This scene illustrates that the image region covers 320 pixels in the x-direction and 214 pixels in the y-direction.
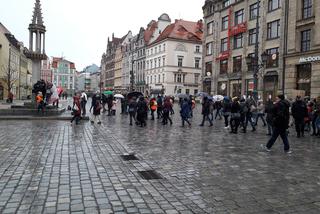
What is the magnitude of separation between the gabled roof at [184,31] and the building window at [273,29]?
35.3m

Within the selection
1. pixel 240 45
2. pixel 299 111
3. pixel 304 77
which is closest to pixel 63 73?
pixel 240 45

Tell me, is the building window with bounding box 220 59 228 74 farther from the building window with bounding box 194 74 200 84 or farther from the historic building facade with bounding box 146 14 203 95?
the building window with bounding box 194 74 200 84

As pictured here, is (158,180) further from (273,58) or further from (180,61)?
(180,61)

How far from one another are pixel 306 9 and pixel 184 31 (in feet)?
145

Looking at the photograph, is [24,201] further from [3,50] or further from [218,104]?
[3,50]

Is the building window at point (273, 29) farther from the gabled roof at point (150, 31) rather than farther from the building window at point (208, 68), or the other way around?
the gabled roof at point (150, 31)

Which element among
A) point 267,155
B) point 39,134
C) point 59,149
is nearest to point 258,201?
point 267,155

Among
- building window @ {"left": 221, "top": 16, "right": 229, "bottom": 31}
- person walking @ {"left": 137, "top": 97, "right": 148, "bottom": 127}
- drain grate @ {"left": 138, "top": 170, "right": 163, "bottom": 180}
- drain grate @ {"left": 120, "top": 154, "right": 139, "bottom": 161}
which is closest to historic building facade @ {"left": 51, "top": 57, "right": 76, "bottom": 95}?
building window @ {"left": 221, "top": 16, "right": 229, "bottom": 31}

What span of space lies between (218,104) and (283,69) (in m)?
14.0

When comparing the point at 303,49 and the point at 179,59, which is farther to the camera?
the point at 179,59

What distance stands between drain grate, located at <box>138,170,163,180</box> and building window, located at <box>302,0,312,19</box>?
102 ft

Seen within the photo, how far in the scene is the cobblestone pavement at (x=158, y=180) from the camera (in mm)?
5238

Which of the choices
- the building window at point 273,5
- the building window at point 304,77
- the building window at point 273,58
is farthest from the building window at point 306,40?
the building window at point 273,5

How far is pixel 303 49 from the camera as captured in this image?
112ft
